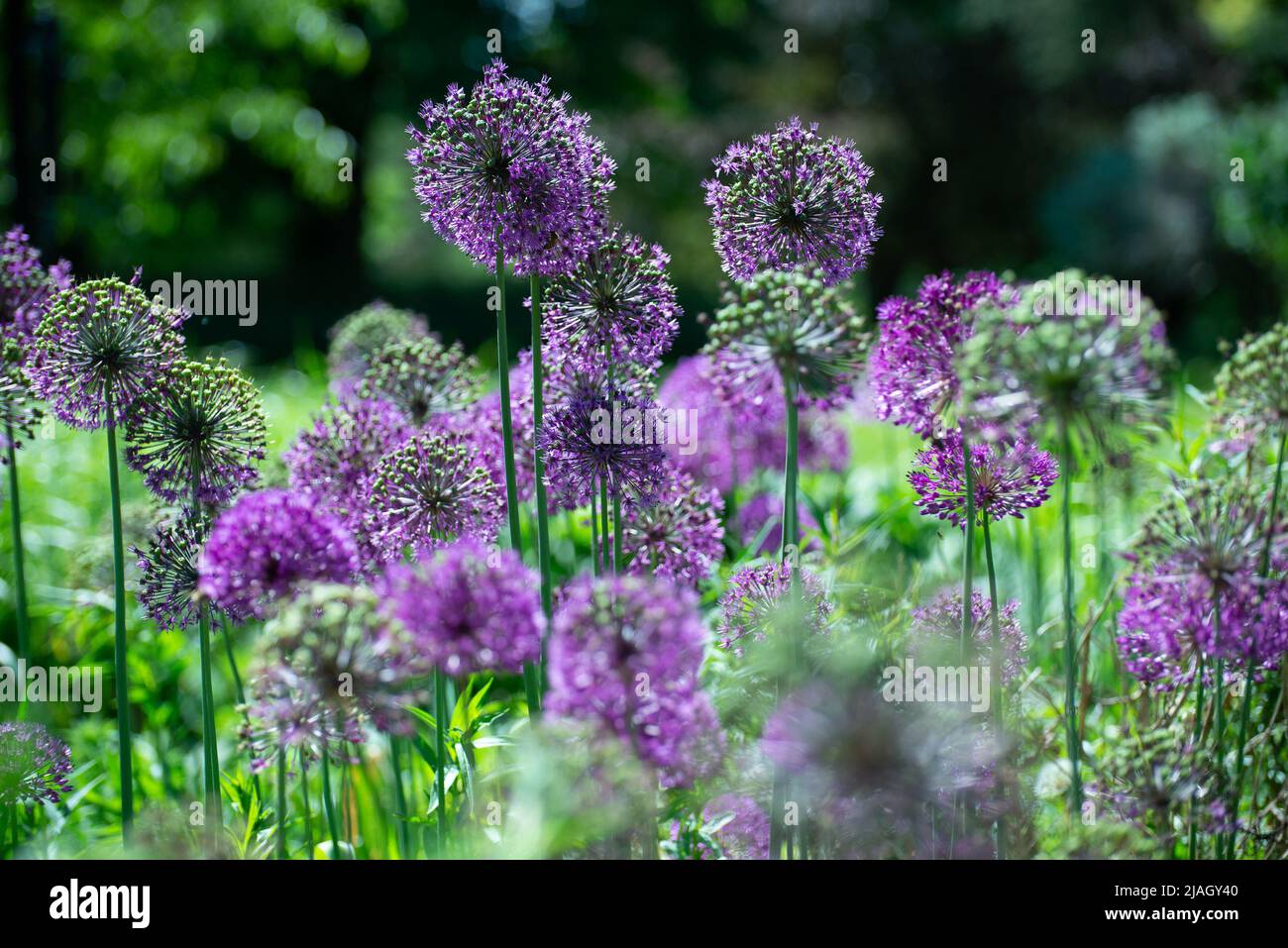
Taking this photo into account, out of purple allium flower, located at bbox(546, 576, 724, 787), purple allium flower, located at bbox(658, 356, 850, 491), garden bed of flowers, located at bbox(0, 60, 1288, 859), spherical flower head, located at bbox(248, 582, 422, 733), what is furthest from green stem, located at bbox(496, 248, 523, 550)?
purple allium flower, located at bbox(658, 356, 850, 491)

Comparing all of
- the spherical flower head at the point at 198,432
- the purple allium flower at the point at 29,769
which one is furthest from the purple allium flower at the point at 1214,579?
the purple allium flower at the point at 29,769

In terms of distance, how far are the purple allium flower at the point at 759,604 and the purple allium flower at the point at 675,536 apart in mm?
129

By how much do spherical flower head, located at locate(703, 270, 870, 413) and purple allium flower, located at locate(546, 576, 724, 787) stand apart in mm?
619

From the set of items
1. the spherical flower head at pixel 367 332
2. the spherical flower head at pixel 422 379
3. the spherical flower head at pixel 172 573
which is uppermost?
the spherical flower head at pixel 367 332

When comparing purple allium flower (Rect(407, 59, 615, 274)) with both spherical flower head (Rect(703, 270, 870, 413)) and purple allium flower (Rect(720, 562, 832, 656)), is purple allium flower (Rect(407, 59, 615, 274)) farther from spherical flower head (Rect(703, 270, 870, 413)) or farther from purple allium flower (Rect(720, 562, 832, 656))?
purple allium flower (Rect(720, 562, 832, 656))

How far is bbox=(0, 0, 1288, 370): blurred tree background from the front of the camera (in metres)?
14.5

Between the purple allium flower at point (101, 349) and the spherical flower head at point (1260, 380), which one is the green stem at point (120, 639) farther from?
the spherical flower head at point (1260, 380)

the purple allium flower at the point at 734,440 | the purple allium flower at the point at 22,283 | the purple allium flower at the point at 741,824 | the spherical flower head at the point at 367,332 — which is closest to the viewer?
the purple allium flower at the point at 741,824

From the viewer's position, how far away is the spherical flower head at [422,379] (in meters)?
3.52

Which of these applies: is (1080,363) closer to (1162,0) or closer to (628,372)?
(628,372)

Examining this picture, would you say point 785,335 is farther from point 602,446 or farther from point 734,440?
point 734,440

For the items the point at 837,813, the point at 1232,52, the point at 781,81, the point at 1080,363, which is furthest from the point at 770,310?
the point at 781,81

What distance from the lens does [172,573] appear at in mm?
2646

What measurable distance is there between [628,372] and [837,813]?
4.01 ft
